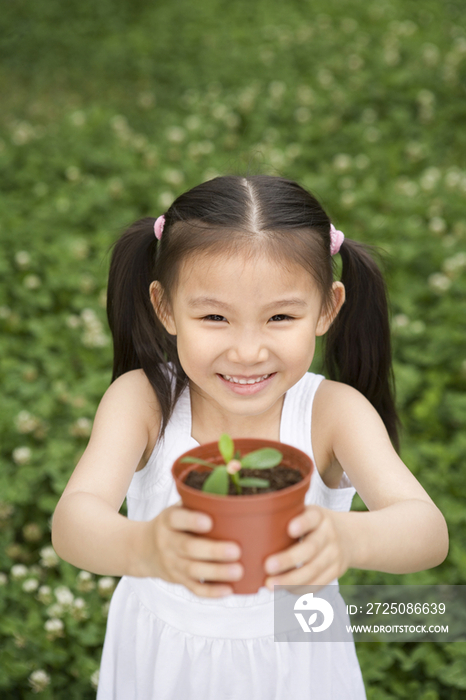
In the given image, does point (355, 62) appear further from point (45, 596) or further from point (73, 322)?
point (45, 596)

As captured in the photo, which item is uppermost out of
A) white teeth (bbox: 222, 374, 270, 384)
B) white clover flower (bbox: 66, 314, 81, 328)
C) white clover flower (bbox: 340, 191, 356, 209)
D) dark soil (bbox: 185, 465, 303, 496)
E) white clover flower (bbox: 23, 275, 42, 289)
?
dark soil (bbox: 185, 465, 303, 496)

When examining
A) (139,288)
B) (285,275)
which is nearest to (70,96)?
(139,288)

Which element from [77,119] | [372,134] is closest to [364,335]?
[372,134]

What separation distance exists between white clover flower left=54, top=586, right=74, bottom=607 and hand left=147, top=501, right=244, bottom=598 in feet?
4.67

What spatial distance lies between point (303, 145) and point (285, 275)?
3764 mm

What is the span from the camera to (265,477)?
36.4 inches

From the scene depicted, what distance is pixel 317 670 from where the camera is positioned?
1476 millimetres

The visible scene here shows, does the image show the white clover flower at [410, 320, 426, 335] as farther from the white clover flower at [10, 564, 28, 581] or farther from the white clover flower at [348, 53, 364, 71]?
the white clover flower at [348, 53, 364, 71]

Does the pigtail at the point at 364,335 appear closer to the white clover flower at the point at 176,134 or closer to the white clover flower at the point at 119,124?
the white clover flower at the point at 176,134

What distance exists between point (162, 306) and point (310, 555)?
69 centimetres

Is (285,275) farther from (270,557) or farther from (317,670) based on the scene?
(317,670)

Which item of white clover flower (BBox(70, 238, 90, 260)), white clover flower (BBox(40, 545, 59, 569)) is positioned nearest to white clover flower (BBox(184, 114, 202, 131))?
white clover flower (BBox(70, 238, 90, 260))

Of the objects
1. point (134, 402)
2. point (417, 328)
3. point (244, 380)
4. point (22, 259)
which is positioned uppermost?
point (244, 380)

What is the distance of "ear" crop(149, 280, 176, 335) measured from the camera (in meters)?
1.40
